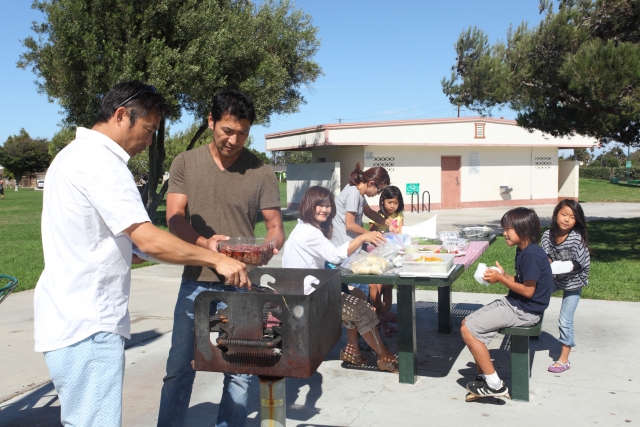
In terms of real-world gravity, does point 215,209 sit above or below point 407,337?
above

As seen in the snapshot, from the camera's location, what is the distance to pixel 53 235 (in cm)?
224

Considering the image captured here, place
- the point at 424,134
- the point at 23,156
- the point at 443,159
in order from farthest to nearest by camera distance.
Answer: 1. the point at 23,156
2. the point at 443,159
3. the point at 424,134

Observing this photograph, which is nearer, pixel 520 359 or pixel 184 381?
pixel 184 381

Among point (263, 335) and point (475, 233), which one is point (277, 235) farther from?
point (475, 233)

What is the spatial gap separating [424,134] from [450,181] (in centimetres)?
270

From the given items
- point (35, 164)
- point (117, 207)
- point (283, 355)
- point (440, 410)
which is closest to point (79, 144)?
point (117, 207)

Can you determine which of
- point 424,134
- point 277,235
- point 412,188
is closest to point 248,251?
point 277,235

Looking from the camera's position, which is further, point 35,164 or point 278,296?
point 35,164

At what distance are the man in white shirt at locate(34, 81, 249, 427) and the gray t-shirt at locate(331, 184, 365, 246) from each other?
13.0 ft

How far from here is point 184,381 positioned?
329cm

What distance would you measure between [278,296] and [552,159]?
28.6 m

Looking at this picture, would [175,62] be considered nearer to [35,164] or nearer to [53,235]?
[53,235]

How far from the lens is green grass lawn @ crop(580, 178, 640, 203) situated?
29.7 m

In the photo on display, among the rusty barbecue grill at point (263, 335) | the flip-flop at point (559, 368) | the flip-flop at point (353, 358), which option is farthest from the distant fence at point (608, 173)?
the rusty barbecue grill at point (263, 335)
